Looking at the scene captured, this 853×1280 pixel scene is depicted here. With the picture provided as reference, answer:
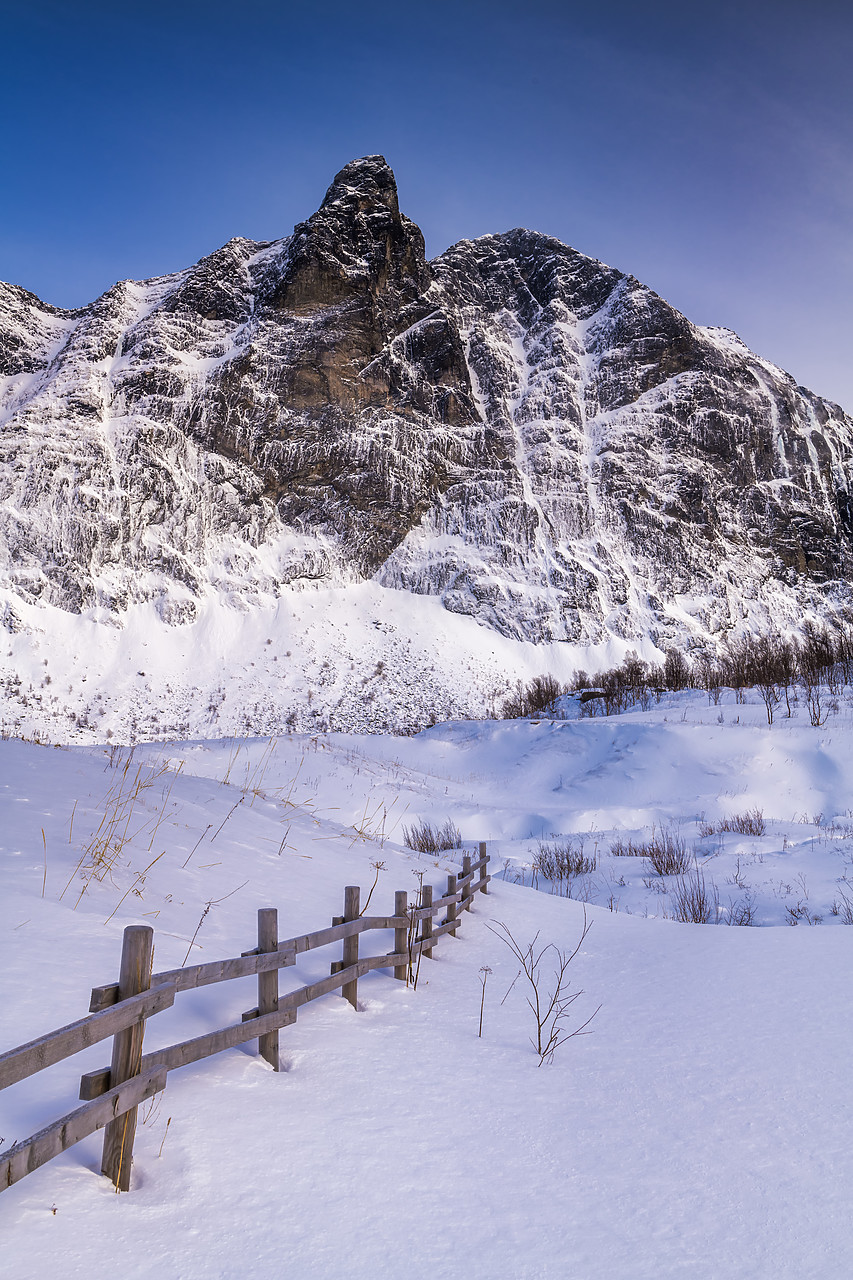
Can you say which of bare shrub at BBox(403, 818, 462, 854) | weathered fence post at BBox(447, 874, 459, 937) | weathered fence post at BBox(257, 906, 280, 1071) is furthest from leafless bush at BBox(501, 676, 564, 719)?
weathered fence post at BBox(257, 906, 280, 1071)

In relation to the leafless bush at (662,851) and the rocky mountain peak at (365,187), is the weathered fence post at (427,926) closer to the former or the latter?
the leafless bush at (662,851)

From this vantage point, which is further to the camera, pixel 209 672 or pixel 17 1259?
pixel 209 672

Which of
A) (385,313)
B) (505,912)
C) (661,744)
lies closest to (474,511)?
(385,313)

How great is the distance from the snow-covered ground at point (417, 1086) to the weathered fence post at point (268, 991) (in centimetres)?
8

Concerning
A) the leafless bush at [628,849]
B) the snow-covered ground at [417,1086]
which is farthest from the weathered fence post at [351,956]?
the leafless bush at [628,849]

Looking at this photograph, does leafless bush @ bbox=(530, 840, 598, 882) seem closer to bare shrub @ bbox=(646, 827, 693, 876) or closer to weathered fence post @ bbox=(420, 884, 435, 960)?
bare shrub @ bbox=(646, 827, 693, 876)

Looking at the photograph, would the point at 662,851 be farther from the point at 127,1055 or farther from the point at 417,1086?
the point at 127,1055

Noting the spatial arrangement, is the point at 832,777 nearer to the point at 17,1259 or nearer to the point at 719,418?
the point at 17,1259

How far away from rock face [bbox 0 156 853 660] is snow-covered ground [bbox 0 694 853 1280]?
3167 centimetres

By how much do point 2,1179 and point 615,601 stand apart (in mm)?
46706

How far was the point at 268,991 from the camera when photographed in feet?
10.3

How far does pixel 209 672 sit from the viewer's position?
107 ft

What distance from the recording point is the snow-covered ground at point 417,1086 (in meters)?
2.03

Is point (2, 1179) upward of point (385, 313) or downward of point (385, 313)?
downward
